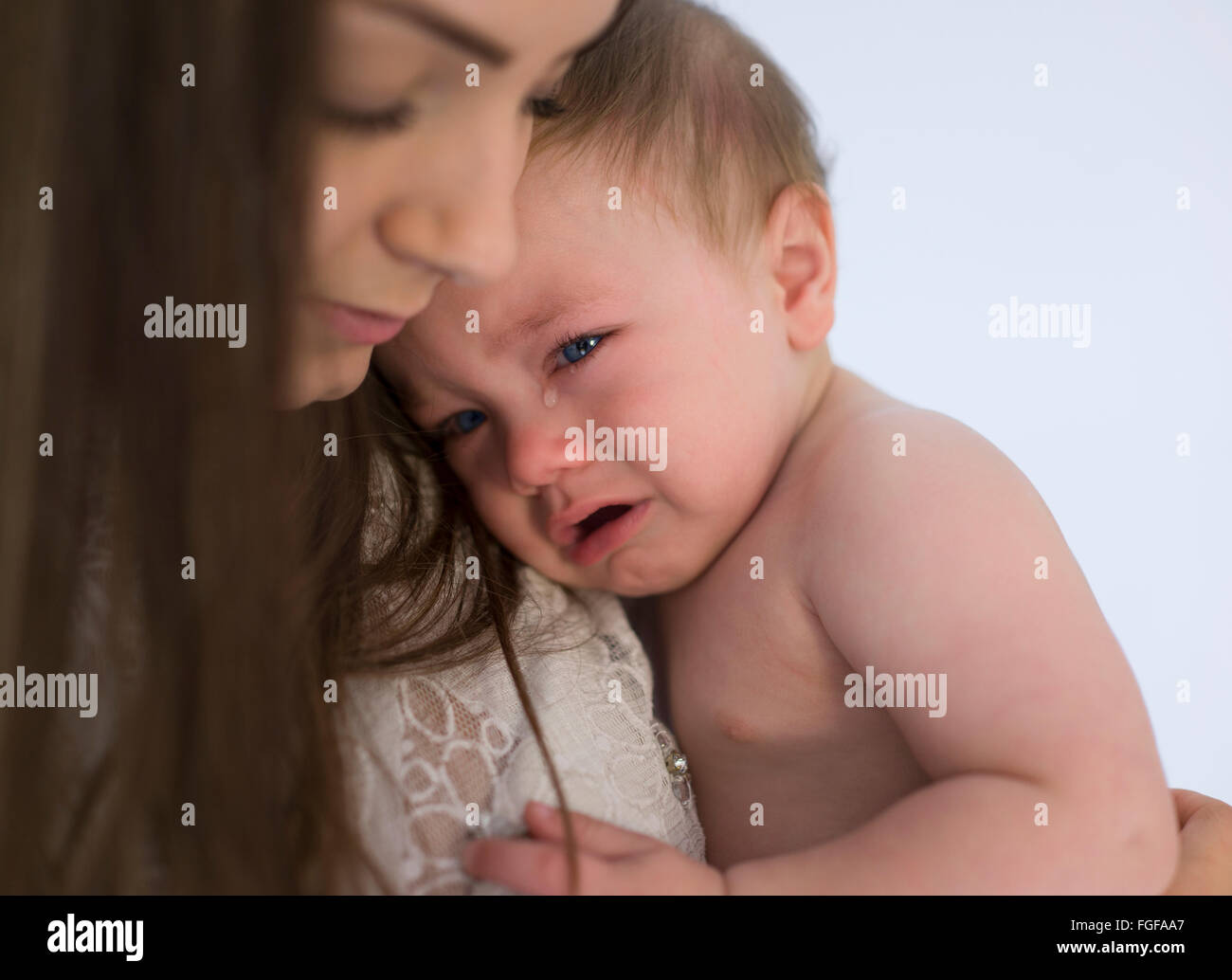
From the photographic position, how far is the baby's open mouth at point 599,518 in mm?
1062

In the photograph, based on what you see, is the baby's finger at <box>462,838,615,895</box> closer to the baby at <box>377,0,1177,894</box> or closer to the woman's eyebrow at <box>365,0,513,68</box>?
the baby at <box>377,0,1177,894</box>

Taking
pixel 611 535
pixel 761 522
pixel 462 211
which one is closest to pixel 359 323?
pixel 462 211

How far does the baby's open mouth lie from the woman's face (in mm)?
327

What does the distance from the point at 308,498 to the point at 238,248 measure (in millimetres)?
309

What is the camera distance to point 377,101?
→ 2.25 feet

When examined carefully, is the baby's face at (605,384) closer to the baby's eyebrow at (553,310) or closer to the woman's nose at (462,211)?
the baby's eyebrow at (553,310)

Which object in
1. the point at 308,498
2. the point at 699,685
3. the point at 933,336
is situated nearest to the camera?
the point at 308,498

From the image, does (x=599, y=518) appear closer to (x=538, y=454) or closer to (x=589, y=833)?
(x=538, y=454)

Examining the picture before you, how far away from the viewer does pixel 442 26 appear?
0.65 m

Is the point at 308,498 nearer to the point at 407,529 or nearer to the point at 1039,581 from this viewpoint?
the point at 407,529

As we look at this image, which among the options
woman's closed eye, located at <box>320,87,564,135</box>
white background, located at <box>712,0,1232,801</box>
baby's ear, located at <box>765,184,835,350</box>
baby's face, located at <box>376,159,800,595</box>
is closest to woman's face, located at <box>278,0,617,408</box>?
woman's closed eye, located at <box>320,87,564,135</box>

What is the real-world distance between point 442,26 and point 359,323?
0.26 m
